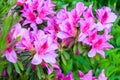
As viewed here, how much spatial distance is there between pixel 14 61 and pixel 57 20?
0.48 metres

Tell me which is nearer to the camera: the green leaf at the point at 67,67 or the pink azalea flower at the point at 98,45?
the pink azalea flower at the point at 98,45

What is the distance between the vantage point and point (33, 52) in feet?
7.22

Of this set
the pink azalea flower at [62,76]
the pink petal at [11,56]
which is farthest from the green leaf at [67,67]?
the pink petal at [11,56]

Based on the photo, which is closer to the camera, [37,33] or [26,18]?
[37,33]

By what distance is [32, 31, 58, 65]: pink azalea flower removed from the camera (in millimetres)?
2146

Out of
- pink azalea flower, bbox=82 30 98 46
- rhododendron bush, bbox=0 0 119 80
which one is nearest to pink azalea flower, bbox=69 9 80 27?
rhododendron bush, bbox=0 0 119 80

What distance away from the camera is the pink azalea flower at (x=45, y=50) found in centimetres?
215

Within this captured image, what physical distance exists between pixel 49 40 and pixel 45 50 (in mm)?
60

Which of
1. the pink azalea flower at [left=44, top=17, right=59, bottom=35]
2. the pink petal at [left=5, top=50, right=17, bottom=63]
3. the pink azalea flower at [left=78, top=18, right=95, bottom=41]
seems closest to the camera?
the pink petal at [left=5, top=50, right=17, bottom=63]

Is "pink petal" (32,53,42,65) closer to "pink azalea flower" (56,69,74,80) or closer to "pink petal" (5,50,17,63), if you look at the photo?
"pink petal" (5,50,17,63)

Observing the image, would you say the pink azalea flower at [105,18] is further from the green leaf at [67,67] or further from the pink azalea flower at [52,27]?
the green leaf at [67,67]

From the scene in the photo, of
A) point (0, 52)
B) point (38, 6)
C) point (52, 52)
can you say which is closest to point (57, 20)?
point (38, 6)

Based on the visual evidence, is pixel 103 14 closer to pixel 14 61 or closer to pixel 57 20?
pixel 57 20

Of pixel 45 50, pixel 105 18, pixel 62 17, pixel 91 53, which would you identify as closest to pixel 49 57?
pixel 45 50
